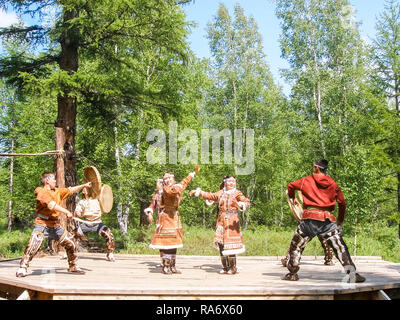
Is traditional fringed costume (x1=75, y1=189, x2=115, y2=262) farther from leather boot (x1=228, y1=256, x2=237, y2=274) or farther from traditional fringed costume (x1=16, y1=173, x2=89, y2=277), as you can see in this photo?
leather boot (x1=228, y1=256, x2=237, y2=274)

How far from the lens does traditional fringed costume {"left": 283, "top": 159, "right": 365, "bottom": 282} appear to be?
680cm

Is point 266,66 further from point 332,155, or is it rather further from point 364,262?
point 364,262

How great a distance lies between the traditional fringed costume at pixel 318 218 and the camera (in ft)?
22.3

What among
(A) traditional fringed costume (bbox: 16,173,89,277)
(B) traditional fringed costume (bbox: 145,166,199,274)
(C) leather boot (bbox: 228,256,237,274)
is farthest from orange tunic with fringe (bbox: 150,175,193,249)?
(A) traditional fringed costume (bbox: 16,173,89,277)

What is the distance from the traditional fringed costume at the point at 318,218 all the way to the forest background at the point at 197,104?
606 centimetres

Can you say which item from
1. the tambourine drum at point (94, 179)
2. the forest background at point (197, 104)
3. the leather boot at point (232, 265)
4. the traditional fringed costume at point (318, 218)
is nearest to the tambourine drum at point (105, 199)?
the tambourine drum at point (94, 179)

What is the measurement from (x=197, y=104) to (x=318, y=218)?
1935 cm

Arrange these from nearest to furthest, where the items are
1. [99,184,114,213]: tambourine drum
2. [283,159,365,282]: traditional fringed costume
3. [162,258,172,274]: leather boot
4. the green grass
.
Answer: [283,159,365,282]: traditional fringed costume < [162,258,172,274]: leather boot < [99,184,114,213]: tambourine drum < the green grass

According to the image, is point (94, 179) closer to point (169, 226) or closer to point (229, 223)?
point (169, 226)

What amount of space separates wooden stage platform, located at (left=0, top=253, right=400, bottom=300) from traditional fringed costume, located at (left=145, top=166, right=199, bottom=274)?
1.22 ft

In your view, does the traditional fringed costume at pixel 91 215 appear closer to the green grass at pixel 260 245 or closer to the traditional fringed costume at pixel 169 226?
the traditional fringed costume at pixel 169 226

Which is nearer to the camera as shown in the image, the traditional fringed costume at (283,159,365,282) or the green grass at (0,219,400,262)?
the traditional fringed costume at (283,159,365,282)

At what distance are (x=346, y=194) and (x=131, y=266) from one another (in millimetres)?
7906

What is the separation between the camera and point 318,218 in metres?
6.85
